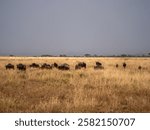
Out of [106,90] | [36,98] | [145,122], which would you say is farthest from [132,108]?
[36,98]

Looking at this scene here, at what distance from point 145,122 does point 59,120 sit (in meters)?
2.30

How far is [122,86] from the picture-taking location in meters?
13.8

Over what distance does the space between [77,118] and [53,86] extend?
6.55m

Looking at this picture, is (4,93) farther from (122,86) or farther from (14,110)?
(122,86)

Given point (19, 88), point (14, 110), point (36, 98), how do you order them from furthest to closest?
point (19, 88) → point (36, 98) → point (14, 110)

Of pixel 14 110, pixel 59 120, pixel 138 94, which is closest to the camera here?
pixel 59 120

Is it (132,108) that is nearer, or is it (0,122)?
(0,122)

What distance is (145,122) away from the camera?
781cm

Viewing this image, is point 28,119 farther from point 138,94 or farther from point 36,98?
point 138,94

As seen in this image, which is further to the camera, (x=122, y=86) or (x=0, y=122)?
(x=122, y=86)

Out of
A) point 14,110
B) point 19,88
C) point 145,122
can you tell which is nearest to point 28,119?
point 14,110

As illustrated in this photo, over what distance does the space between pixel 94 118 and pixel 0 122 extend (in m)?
2.49

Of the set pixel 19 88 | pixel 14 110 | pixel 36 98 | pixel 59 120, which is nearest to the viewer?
pixel 59 120

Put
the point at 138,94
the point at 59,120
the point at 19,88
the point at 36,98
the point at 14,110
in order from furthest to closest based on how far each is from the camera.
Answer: the point at 19,88 → the point at 138,94 → the point at 36,98 → the point at 14,110 → the point at 59,120
